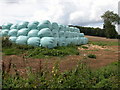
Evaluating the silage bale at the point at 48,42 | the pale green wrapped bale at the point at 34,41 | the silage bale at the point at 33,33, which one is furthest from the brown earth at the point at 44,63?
the silage bale at the point at 33,33

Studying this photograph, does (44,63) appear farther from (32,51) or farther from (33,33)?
(33,33)

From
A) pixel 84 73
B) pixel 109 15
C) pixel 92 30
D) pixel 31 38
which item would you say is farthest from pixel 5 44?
pixel 109 15

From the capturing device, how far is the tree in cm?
4210

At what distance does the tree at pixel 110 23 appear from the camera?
42.1 m

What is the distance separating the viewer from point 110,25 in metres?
43.9

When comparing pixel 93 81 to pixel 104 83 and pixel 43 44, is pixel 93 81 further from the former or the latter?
pixel 43 44

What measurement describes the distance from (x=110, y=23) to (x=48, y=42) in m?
35.6

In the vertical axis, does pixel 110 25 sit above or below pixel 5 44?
above

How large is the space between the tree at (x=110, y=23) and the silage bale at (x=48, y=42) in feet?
107

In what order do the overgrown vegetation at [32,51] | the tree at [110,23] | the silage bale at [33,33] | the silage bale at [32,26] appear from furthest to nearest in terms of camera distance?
the tree at [110,23], the silage bale at [32,26], the silage bale at [33,33], the overgrown vegetation at [32,51]

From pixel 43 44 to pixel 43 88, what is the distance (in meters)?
8.02

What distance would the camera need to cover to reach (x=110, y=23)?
44.2 meters

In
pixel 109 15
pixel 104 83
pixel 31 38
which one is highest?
pixel 109 15

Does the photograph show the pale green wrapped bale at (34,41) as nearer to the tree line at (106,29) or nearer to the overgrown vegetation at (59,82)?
the overgrown vegetation at (59,82)
